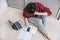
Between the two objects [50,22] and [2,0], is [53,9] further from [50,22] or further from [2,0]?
[2,0]

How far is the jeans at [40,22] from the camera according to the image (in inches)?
67.9

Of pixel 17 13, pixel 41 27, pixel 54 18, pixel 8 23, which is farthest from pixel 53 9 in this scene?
pixel 8 23

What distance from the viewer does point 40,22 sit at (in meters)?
1.78

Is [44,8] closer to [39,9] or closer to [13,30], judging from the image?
[39,9]

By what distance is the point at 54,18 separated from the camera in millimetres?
1957

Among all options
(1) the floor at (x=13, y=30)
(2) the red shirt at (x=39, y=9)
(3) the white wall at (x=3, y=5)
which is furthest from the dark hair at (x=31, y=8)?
(3) the white wall at (x=3, y=5)

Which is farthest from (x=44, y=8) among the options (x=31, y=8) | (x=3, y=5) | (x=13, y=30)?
(x=3, y=5)

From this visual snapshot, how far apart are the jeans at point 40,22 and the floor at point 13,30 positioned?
0.07 metres

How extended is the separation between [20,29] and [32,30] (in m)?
0.19

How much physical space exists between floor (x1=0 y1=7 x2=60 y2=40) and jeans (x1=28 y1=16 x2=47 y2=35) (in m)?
0.07

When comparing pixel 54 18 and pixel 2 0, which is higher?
pixel 2 0

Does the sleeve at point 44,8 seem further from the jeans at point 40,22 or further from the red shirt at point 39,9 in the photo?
the jeans at point 40,22

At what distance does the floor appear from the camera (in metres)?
1.70

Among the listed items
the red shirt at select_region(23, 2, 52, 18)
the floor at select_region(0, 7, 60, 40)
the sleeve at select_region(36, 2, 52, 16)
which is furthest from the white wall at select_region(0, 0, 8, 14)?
the sleeve at select_region(36, 2, 52, 16)
